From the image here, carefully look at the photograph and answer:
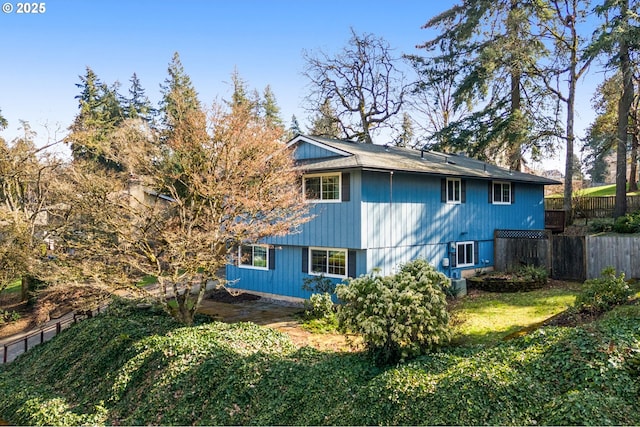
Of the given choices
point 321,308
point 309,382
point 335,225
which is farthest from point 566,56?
point 309,382

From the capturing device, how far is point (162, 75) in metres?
40.2

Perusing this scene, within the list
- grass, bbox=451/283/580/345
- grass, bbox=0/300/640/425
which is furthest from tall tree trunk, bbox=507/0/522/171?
grass, bbox=0/300/640/425

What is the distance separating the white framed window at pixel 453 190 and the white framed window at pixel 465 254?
1.77 m

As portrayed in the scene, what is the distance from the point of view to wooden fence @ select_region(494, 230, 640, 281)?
1350 centimetres

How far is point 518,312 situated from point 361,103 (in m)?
22.6

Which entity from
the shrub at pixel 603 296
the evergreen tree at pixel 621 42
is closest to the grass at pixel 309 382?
the shrub at pixel 603 296

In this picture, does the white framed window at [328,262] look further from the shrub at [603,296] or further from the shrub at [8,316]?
the shrub at [8,316]

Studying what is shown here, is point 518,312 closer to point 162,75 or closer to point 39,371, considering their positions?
point 39,371

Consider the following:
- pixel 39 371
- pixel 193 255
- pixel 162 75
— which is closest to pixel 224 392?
pixel 193 255

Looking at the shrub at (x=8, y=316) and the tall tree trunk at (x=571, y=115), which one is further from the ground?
the tall tree trunk at (x=571, y=115)

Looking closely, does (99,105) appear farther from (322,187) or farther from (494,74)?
(494,74)

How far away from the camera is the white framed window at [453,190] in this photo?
50.9ft

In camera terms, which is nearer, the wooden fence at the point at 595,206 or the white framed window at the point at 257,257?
the white framed window at the point at 257,257

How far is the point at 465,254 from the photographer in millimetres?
16062
